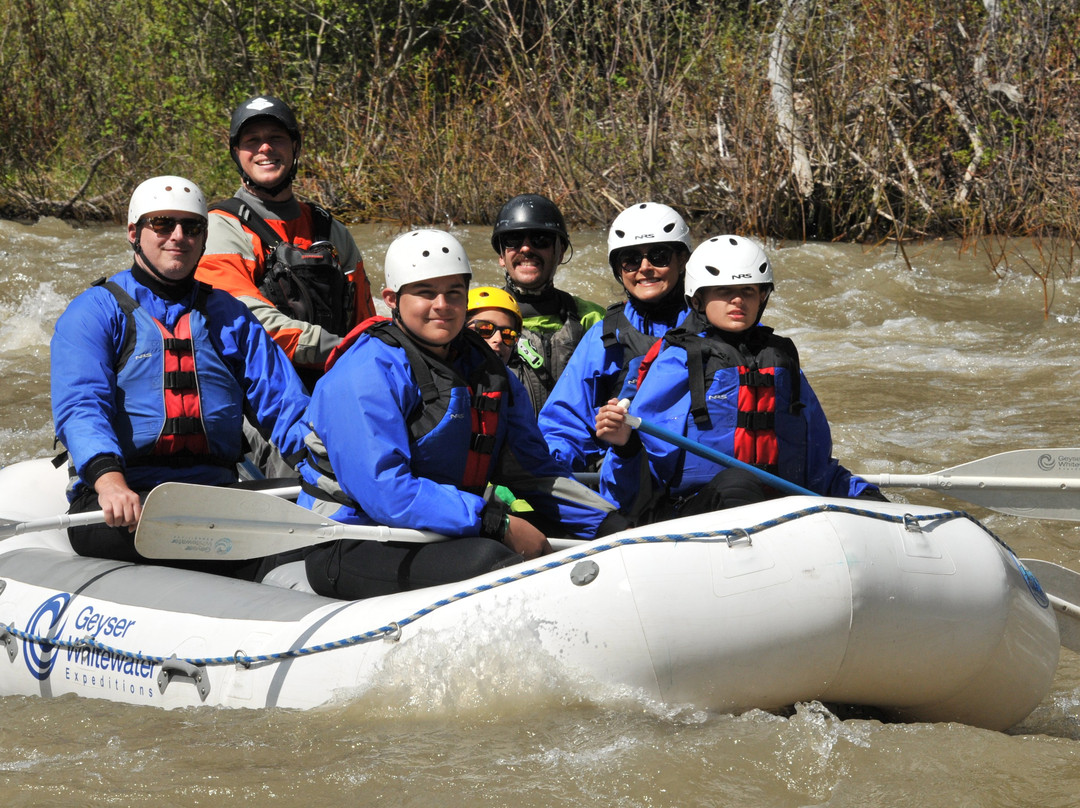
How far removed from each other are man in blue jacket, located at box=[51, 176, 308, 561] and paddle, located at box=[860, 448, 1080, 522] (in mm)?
1844

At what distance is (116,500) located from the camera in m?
2.99

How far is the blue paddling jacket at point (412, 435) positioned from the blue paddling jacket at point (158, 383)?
374 mm

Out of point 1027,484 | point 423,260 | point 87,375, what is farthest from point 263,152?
point 1027,484

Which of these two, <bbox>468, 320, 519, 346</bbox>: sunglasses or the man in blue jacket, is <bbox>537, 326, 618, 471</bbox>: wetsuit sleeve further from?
the man in blue jacket

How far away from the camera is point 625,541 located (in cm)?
262

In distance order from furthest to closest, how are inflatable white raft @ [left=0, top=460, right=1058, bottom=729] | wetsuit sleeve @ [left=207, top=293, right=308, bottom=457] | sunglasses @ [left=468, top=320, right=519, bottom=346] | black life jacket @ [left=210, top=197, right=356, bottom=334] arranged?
black life jacket @ [left=210, top=197, right=356, bottom=334], sunglasses @ [left=468, top=320, right=519, bottom=346], wetsuit sleeve @ [left=207, top=293, right=308, bottom=457], inflatable white raft @ [left=0, top=460, right=1058, bottom=729]

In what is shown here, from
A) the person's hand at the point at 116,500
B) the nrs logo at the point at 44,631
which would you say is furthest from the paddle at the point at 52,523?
the nrs logo at the point at 44,631

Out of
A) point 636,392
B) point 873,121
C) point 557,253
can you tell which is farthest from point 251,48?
point 636,392

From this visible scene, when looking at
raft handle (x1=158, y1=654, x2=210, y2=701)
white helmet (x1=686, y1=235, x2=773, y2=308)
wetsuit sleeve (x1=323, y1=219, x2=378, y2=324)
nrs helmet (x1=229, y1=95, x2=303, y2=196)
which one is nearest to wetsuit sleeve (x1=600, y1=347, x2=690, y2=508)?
white helmet (x1=686, y1=235, x2=773, y2=308)

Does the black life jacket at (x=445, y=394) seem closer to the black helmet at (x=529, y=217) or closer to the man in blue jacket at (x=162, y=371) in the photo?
the man in blue jacket at (x=162, y=371)

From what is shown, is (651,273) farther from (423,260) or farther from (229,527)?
(229,527)

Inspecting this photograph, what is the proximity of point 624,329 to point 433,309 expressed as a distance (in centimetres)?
101

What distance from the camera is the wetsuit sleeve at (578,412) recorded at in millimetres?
3805

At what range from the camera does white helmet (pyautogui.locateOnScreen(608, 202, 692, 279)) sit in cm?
382
